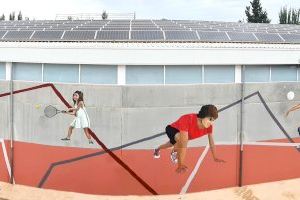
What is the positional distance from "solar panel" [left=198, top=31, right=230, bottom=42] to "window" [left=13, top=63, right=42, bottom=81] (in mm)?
8913

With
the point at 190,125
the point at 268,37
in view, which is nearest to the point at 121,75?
the point at 190,125

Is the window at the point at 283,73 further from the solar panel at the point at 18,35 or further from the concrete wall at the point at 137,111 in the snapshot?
the solar panel at the point at 18,35

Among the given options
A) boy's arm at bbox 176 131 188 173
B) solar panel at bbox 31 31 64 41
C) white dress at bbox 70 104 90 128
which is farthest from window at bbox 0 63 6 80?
boy's arm at bbox 176 131 188 173

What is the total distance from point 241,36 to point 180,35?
158 inches

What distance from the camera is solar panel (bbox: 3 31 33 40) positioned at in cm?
2260

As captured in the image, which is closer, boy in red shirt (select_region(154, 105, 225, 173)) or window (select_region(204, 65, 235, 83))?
boy in red shirt (select_region(154, 105, 225, 173))

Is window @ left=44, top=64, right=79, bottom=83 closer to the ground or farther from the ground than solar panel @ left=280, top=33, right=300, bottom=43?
closer to the ground

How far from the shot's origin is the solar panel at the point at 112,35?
2078cm

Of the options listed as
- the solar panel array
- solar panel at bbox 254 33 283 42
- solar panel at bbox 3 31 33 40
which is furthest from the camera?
solar panel at bbox 254 33 283 42

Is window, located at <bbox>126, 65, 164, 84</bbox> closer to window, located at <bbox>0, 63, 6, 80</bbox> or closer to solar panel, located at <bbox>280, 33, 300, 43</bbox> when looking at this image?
window, located at <bbox>0, 63, 6, 80</bbox>

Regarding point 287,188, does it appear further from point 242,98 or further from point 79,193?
point 79,193

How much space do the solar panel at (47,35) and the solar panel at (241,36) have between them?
968 centimetres

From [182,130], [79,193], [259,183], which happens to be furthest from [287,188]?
[79,193]

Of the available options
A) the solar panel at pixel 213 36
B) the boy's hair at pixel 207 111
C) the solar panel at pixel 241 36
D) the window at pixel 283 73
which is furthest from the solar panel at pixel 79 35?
the window at pixel 283 73
